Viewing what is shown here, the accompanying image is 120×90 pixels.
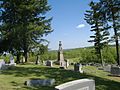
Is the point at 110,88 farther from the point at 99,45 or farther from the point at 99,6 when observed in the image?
the point at 99,45

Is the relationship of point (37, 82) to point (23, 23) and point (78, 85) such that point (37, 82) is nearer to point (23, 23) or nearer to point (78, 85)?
point (78, 85)

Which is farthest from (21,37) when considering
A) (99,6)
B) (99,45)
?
(99,45)

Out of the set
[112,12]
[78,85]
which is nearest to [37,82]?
[78,85]

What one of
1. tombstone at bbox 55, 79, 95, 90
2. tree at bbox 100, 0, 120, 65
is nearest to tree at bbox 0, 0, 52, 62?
tree at bbox 100, 0, 120, 65

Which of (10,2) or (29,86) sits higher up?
(10,2)

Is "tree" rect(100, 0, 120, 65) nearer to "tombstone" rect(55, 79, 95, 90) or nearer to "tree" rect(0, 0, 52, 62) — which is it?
"tree" rect(0, 0, 52, 62)

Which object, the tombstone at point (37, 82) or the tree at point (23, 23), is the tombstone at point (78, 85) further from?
the tree at point (23, 23)

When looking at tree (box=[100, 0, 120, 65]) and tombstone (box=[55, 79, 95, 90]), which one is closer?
tombstone (box=[55, 79, 95, 90])

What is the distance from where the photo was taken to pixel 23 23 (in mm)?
30547

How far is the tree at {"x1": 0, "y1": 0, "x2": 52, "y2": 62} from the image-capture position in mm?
29312

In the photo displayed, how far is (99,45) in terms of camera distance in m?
45.9

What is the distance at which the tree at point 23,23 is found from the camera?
29.3 m

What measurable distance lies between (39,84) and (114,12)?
14746mm

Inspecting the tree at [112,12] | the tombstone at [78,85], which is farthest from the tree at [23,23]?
the tombstone at [78,85]
